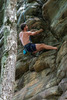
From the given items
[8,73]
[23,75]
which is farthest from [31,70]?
[8,73]

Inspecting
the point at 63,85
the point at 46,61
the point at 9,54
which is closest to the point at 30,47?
the point at 46,61

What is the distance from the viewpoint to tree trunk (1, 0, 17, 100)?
5.65m

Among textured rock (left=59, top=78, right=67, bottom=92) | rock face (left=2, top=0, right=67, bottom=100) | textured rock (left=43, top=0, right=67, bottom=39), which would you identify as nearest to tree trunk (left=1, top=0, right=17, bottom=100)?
rock face (left=2, top=0, right=67, bottom=100)

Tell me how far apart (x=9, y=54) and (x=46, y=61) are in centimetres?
250

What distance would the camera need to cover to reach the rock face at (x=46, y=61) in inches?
258

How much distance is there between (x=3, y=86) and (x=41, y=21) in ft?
18.8

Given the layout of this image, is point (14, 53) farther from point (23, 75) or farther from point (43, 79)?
point (23, 75)

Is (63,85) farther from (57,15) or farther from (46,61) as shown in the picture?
(57,15)

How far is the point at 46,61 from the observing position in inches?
326

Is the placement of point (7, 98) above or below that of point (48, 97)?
above

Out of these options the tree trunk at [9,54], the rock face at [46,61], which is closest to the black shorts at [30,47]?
the rock face at [46,61]

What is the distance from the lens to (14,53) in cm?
645

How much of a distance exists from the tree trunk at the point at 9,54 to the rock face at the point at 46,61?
4.65 feet

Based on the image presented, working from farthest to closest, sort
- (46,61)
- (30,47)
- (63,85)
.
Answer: (30,47) → (46,61) → (63,85)
